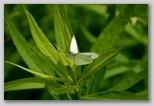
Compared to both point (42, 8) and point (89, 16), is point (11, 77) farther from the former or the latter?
point (89, 16)

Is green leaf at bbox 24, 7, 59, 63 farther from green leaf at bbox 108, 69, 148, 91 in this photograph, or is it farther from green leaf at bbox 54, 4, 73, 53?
green leaf at bbox 108, 69, 148, 91

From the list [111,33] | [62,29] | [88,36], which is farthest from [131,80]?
[88,36]

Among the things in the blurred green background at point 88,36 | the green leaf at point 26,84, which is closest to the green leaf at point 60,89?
the green leaf at point 26,84

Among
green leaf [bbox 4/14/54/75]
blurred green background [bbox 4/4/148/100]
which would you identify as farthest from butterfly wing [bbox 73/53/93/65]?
blurred green background [bbox 4/4/148/100]

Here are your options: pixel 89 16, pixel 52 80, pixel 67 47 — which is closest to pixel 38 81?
pixel 52 80

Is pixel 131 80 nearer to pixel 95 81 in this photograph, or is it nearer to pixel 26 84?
pixel 95 81

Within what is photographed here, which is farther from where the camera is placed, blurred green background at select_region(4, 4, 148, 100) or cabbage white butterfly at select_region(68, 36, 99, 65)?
blurred green background at select_region(4, 4, 148, 100)

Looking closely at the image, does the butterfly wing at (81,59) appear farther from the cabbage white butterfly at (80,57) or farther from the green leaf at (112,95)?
the green leaf at (112,95)
